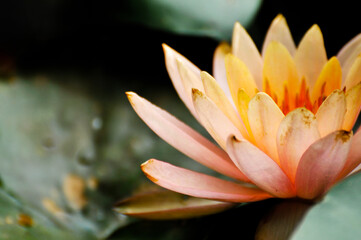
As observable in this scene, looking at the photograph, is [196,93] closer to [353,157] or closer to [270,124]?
[270,124]

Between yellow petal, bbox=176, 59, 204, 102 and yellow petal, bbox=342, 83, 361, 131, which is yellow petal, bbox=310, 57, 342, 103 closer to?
yellow petal, bbox=342, 83, 361, 131

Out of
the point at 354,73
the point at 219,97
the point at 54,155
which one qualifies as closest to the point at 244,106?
the point at 219,97

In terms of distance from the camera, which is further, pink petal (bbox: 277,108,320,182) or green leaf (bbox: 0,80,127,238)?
green leaf (bbox: 0,80,127,238)

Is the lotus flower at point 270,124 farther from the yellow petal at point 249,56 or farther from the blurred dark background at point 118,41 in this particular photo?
the blurred dark background at point 118,41

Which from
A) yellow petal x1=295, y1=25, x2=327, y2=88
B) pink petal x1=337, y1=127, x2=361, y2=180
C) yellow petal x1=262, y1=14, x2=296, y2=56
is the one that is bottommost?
pink petal x1=337, y1=127, x2=361, y2=180

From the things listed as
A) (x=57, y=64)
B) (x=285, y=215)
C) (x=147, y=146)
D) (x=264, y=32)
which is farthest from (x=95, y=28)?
(x=285, y=215)

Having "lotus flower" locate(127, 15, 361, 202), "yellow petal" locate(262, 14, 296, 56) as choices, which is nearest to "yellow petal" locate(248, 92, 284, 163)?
"lotus flower" locate(127, 15, 361, 202)
